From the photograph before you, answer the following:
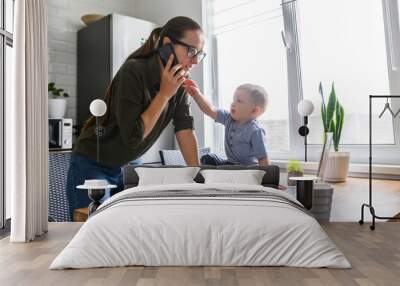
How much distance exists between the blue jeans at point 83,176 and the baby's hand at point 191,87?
3.58 ft

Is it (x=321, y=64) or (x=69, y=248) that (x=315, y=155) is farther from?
(x=69, y=248)

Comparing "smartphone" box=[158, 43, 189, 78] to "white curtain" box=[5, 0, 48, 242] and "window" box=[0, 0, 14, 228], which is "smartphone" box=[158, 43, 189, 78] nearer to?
"white curtain" box=[5, 0, 48, 242]

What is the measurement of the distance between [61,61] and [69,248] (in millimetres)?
3013

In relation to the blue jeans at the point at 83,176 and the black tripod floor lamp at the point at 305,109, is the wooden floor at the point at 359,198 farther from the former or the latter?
the blue jeans at the point at 83,176

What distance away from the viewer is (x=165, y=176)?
16.5 feet

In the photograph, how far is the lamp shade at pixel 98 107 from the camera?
5195mm

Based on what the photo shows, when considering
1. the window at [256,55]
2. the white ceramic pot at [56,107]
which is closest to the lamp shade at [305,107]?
the window at [256,55]

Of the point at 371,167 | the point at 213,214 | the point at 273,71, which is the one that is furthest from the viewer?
the point at 273,71

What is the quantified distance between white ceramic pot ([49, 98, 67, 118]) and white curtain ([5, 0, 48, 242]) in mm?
943

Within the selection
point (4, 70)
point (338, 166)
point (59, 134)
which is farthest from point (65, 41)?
point (338, 166)

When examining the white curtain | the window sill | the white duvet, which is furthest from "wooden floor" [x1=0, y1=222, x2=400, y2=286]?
the window sill

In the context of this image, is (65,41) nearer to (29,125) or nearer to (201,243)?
(29,125)

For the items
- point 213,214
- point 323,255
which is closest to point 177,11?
point 213,214

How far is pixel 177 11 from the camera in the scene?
19.3 feet
